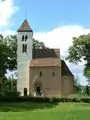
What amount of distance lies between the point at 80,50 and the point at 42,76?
13.7 meters

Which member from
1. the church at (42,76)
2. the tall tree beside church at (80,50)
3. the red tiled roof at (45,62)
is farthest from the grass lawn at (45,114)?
the red tiled roof at (45,62)

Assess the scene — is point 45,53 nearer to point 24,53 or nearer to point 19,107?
point 24,53

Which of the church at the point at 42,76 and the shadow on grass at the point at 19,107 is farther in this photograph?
the church at the point at 42,76

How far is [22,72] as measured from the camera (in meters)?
97.3

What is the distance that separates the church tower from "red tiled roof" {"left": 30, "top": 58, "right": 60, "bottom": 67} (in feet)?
4.82

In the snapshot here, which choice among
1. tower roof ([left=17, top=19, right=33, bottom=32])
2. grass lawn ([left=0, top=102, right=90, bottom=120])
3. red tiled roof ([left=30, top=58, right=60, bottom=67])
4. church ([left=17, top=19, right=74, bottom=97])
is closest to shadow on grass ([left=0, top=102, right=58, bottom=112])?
grass lawn ([left=0, top=102, right=90, bottom=120])

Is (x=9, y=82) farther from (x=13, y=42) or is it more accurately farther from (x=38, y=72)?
(x=38, y=72)

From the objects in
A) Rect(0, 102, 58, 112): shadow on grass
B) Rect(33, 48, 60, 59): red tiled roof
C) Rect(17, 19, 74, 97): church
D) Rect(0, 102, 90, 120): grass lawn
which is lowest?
Rect(0, 102, 90, 120): grass lawn

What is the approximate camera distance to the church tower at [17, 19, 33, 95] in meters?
97.1

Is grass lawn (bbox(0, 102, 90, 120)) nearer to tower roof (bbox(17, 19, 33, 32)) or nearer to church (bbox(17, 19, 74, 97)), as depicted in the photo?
church (bbox(17, 19, 74, 97))

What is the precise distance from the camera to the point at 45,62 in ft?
324

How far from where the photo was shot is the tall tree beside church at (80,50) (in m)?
86.6

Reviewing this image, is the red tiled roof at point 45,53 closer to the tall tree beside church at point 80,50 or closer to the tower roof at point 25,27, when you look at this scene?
the tower roof at point 25,27

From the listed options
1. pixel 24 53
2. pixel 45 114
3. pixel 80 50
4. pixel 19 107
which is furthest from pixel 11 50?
pixel 45 114
